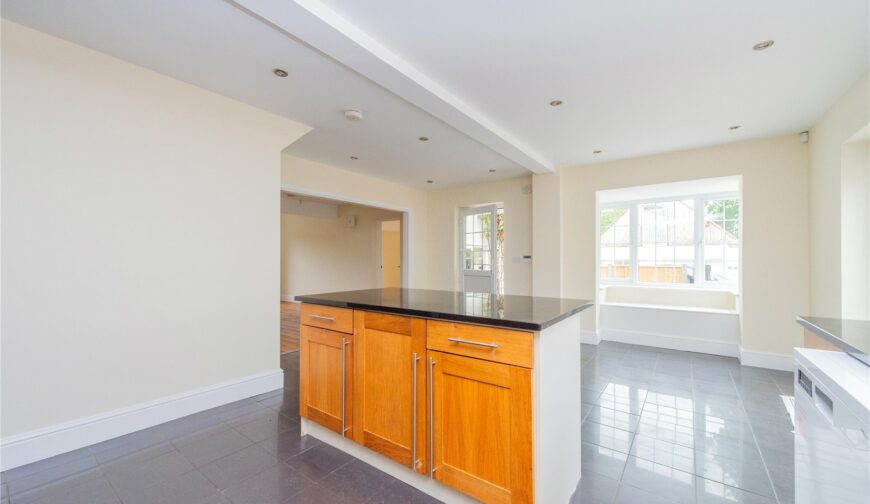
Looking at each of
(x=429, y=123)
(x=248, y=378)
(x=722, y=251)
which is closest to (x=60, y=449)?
(x=248, y=378)

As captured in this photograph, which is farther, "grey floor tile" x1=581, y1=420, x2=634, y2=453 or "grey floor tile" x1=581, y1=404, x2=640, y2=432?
"grey floor tile" x1=581, y1=404, x2=640, y2=432

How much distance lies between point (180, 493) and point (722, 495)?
2.63m

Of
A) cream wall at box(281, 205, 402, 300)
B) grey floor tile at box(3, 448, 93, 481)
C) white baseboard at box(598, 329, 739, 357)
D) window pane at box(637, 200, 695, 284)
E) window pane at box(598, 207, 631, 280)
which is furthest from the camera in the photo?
cream wall at box(281, 205, 402, 300)

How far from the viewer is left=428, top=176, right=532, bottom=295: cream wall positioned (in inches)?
211

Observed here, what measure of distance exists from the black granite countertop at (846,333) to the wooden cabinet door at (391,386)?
1.45 m

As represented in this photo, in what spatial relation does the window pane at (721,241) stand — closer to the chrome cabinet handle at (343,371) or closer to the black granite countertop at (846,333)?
the black granite countertop at (846,333)

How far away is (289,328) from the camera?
5.42 m

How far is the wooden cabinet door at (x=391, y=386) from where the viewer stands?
Result: 1632mm

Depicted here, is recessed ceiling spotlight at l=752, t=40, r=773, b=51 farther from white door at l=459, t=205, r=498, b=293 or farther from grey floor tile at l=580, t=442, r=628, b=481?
white door at l=459, t=205, r=498, b=293

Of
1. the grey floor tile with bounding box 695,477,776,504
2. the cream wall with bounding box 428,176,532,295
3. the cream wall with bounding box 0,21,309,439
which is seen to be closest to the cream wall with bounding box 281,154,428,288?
the cream wall with bounding box 428,176,532,295

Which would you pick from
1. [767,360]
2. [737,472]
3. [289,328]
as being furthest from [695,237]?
[289,328]

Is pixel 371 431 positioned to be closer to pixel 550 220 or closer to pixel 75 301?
pixel 75 301

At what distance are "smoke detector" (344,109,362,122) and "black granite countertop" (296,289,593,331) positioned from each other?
164 centimetres

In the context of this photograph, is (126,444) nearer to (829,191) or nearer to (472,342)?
(472,342)
